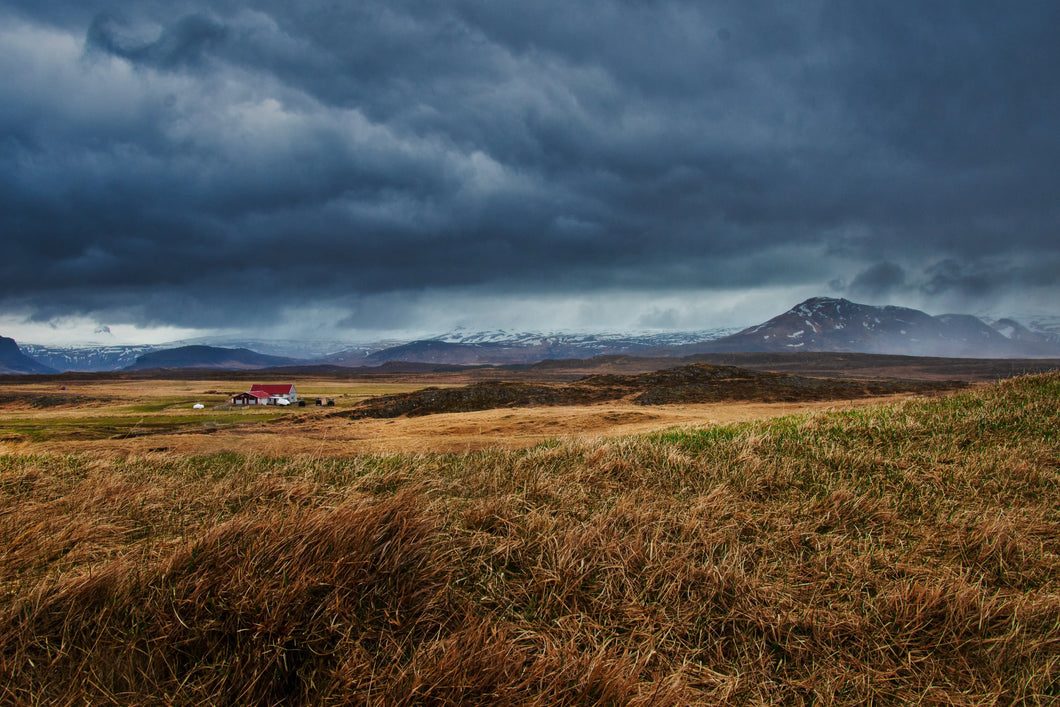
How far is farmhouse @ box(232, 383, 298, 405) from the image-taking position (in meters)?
104

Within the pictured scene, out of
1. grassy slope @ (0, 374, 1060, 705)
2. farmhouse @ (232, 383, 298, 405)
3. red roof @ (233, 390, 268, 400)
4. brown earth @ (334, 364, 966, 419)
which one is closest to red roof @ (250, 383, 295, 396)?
farmhouse @ (232, 383, 298, 405)

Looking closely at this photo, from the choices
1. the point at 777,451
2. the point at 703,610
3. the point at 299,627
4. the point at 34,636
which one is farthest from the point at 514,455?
the point at 34,636

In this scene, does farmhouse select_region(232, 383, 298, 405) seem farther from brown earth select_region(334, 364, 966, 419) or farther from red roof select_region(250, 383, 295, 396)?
brown earth select_region(334, 364, 966, 419)

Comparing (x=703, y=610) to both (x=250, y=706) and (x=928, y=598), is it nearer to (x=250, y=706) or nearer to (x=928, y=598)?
(x=928, y=598)

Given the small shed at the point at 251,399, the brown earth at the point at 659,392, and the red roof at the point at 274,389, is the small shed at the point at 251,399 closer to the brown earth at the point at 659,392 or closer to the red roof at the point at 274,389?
the red roof at the point at 274,389

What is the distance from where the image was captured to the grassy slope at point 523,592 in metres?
3.22

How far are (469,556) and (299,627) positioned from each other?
1.59 metres

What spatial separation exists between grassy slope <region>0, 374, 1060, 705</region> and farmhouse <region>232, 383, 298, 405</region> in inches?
4220

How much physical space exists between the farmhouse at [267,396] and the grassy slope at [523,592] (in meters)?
107

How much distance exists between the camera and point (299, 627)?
347 centimetres

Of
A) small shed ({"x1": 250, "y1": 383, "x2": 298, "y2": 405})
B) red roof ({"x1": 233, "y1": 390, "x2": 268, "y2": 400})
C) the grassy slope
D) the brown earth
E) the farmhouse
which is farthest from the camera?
red roof ({"x1": 233, "y1": 390, "x2": 268, "y2": 400})

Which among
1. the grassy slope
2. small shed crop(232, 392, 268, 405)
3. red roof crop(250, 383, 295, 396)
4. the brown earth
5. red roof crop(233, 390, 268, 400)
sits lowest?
small shed crop(232, 392, 268, 405)

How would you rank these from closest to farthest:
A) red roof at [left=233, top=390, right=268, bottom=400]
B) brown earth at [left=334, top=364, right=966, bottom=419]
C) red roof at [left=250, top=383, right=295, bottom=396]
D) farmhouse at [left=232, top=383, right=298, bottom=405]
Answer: brown earth at [left=334, top=364, right=966, bottom=419]
farmhouse at [left=232, top=383, right=298, bottom=405]
red roof at [left=233, top=390, right=268, bottom=400]
red roof at [left=250, top=383, right=295, bottom=396]

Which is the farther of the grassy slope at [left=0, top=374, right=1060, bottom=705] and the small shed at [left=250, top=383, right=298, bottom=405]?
the small shed at [left=250, top=383, right=298, bottom=405]
